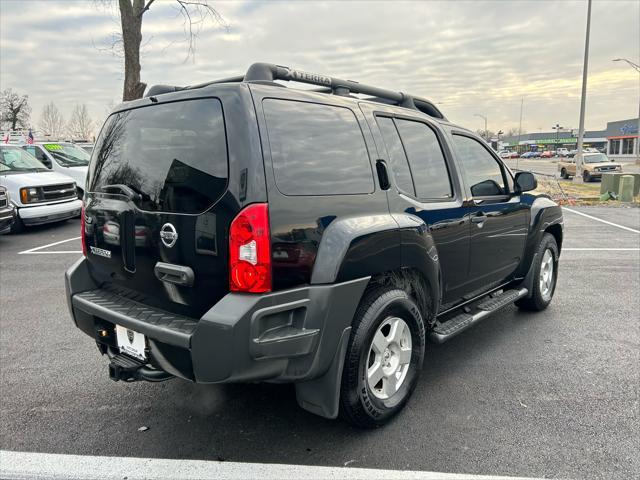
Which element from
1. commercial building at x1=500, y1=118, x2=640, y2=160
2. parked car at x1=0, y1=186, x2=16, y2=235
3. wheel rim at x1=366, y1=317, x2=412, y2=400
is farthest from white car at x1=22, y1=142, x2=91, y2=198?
commercial building at x1=500, y1=118, x2=640, y2=160

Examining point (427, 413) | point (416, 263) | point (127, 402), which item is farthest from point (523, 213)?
Answer: point (127, 402)

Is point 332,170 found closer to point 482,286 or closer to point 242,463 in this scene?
point 242,463

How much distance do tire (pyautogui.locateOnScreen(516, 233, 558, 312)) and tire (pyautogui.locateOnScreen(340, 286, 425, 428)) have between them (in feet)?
7.42

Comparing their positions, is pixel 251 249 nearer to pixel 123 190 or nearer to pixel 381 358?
pixel 123 190

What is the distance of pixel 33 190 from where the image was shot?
10.6 meters

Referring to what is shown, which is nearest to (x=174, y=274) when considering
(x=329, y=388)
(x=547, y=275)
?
(x=329, y=388)

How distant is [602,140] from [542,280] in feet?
337

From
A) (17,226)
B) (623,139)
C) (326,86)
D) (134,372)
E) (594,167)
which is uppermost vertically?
(623,139)

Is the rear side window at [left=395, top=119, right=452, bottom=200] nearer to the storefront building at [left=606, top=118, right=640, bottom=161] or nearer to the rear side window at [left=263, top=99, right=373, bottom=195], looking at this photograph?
the rear side window at [left=263, top=99, right=373, bottom=195]

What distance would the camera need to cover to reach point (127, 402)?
10.9ft

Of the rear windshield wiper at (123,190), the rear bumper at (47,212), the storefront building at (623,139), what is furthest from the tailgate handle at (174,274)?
the storefront building at (623,139)

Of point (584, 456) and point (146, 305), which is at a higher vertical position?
point (146, 305)

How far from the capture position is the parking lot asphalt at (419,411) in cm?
270

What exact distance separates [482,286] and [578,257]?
4.74 meters
